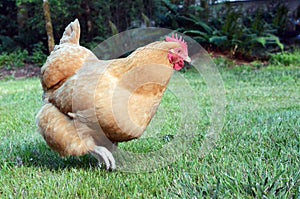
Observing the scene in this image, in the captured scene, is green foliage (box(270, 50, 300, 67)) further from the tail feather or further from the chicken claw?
the chicken claw

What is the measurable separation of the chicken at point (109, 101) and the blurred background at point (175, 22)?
7533 millimetres

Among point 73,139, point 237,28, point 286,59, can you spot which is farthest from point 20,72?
point 73,139

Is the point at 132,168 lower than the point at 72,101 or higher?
lower

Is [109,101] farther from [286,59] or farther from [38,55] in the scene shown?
[38,55]

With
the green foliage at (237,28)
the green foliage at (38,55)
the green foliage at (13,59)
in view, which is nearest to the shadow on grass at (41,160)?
the green foliage at (237,28)

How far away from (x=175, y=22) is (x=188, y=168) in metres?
8.77

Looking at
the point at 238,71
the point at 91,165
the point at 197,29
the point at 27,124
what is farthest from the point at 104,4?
the point at 91,165

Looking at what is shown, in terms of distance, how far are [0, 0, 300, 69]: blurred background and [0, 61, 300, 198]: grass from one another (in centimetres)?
607

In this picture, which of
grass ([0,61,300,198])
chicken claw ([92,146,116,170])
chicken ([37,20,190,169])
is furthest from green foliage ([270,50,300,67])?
chicken claw ([92,146,116,170])

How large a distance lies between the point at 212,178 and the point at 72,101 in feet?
3.22

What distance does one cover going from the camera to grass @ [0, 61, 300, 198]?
1.76 meters

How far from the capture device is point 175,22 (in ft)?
34.4

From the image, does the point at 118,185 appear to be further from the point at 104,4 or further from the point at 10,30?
the point at 10,30

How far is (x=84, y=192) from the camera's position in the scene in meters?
1.88
